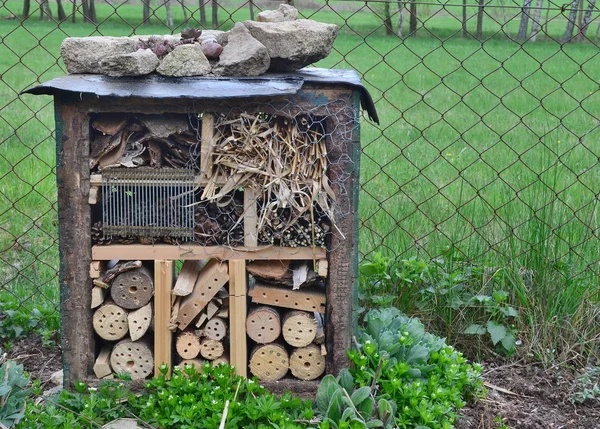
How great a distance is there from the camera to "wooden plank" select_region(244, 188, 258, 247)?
3.17 meters

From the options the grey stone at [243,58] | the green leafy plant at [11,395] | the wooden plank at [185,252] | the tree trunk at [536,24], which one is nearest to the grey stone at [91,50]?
the grey stone at [243,58]

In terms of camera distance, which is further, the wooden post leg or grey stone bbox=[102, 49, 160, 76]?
the wooden post leg

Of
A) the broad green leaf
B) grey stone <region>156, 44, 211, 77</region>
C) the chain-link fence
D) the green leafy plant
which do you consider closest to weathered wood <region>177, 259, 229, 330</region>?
the green leafy plant

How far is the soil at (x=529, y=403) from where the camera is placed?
133 inches

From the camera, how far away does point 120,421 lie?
315cm

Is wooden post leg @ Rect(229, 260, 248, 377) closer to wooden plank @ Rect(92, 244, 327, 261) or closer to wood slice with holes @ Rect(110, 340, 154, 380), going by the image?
wooden plank @ Rect(92, 244, 327, 261)

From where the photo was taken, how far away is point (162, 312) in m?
3.28

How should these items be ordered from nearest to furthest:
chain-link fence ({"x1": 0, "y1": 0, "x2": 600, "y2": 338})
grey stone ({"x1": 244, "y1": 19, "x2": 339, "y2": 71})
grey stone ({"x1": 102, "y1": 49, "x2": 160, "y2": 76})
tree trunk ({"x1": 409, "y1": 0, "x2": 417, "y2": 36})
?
1. grey stone ({"x1": 102, "y1": 49, "x2": 160, "y2": 76})
2. grey stone ({"x1": 244, "y1": 19, "x2": 339, "y2": 71})
3. chain-link fence ({"x1": 0, "y1": 0, "x2": 600, "y2": 338})
4. tree trunk ({"x1": 409, "y1": 0, "x2": 417, "y2": 36})

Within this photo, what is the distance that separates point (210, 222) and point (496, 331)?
1.53 metres

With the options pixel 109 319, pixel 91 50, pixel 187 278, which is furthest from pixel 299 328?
pixel 91 50

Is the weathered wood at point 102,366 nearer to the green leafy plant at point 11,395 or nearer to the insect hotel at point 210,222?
the insect hotel at point 210,222

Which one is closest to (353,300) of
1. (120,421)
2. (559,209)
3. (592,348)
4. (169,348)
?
(169,348)

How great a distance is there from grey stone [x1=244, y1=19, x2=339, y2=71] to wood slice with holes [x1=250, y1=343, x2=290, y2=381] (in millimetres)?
1194

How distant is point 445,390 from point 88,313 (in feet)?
4.90
